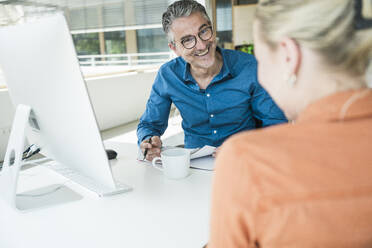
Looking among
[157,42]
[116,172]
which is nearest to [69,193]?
[116,172]

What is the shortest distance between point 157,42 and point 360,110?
19.6ft

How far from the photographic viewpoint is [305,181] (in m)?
0.46

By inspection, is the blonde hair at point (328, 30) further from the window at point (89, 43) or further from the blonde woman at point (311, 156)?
the window at point (89, 43)

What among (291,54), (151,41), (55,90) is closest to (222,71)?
(55,90)

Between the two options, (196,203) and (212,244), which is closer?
(212,244)

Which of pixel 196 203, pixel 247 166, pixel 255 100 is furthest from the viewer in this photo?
pixel 255 100

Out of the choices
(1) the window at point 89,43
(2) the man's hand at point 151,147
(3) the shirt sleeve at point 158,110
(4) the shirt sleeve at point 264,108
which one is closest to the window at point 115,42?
(1) the window at point 89,43

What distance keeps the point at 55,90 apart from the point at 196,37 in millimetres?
897

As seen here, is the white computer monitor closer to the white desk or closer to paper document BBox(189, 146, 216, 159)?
the white desk

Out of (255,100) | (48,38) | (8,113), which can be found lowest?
(8,113)

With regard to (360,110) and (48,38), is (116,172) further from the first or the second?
(360,110)

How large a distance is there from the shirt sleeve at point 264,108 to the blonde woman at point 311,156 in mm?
1095

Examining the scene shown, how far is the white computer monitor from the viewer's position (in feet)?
2.82

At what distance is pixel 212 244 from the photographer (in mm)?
555
